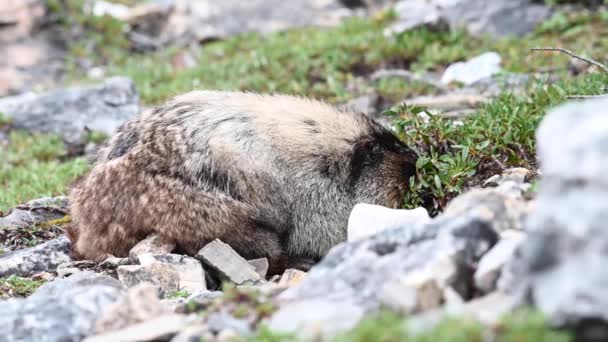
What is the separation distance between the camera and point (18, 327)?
3.91 metres

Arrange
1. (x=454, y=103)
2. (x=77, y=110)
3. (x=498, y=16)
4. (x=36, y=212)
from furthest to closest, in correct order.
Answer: (x=498, y=16), (x=77, y=110), (x=454, y=103), (x=36, y=212)

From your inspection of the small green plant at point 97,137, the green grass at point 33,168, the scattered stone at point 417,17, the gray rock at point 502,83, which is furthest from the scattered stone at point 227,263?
the scattered stone at point 417,17

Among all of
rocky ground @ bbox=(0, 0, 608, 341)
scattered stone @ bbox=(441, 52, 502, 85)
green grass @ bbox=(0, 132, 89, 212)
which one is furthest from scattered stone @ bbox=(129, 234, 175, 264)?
scattered stone @ bbox=(441, 52, 502, 85)

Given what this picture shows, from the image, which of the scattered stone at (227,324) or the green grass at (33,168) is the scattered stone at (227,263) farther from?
the green grass at (33,168)

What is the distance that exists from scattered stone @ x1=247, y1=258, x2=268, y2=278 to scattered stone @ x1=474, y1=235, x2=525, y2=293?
2330 mm

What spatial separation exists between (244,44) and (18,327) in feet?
34.3

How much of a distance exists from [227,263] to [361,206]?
91 cm

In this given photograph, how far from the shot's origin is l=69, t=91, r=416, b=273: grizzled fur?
553 cm

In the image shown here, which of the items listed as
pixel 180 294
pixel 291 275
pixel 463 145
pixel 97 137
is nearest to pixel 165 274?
pixel 180 294

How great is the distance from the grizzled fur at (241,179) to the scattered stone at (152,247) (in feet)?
0.16

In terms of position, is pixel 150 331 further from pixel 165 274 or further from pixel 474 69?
pixel 474 69

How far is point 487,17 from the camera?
11875 mm

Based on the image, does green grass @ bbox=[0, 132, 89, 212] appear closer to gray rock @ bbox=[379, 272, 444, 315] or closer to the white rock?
gray rock @ bbox=[379, 272, 444, 315]

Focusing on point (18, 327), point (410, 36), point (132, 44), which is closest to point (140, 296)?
point (18, 327)
